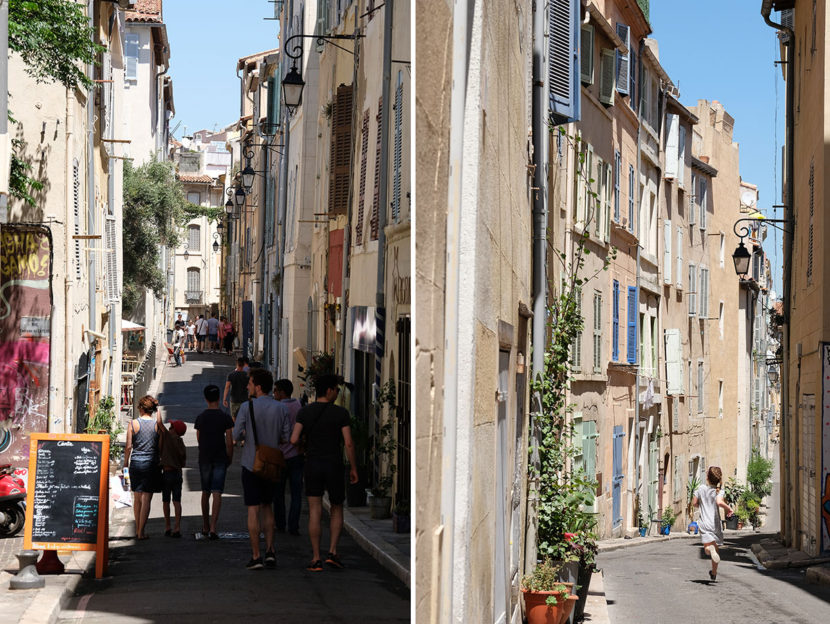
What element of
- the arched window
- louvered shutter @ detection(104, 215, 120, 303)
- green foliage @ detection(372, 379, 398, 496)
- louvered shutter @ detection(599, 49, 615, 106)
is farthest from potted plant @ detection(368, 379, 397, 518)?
the arched window

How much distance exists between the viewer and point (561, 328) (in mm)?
11203

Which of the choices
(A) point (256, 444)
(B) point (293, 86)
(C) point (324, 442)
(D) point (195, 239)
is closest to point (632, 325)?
(B) point (293, 86)

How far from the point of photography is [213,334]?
47.8 m

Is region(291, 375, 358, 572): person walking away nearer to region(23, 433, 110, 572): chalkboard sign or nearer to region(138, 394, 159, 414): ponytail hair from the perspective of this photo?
region(23, 433, 110, 572): chalkboard sign

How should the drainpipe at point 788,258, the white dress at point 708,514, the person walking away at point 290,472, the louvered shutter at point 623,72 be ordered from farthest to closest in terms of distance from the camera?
the louvered shutter at point 623,72
the drainpipe at point 788,258
the white dress at point 708,514
the person walking away at point 290,472

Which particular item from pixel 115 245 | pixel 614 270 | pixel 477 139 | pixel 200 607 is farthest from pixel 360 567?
pixel 115 245

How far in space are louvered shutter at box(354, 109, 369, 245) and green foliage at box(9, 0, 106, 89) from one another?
297 cm

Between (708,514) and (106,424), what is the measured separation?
894cm

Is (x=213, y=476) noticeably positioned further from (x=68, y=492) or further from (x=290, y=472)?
(x=68, y=492)

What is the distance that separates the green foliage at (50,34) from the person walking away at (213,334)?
111 ft

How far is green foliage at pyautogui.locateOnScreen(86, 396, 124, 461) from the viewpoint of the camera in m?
18.2

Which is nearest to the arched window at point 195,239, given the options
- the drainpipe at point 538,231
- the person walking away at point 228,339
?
the person walking away at point 228,339

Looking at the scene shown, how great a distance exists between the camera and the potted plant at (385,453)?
1350 cm

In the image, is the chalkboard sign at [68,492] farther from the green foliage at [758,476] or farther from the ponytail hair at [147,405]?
the green foliage at [758,476]
